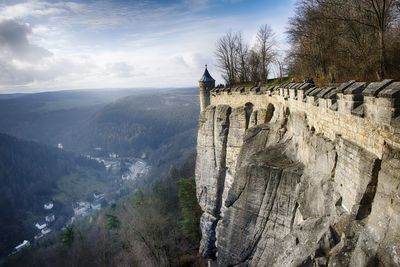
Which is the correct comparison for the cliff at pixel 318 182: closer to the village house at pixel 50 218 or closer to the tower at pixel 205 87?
the tower at pixel 205 87

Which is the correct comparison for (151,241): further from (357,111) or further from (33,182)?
(33,182)

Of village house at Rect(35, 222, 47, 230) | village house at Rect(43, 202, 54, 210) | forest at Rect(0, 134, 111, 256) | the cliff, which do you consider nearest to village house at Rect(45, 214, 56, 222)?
village house at Rect(35, 222, 47, 230)

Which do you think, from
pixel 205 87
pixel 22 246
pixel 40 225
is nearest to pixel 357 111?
pixel 205 87

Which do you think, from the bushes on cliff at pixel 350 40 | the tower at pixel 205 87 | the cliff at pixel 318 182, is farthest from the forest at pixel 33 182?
the bushes on cliff at pixel 350 40

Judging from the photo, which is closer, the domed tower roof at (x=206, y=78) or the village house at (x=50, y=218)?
the domed tower roof at (x=206, y=78)

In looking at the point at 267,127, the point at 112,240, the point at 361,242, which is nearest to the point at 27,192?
the point at 112,240

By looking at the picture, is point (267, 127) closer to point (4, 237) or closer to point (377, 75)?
point (377, 75)
